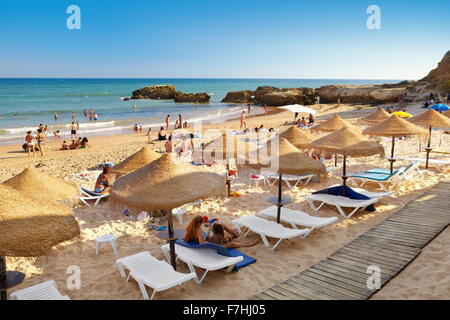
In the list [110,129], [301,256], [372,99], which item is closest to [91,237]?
[301,256]

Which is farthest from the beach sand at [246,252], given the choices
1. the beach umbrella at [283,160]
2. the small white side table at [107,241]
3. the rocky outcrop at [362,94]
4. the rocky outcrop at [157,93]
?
the rocky outcrop at [157,93]

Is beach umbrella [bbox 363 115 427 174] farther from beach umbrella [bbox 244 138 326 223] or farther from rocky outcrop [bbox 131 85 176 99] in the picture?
rocky outcrop [bbox 131 85 176 99]

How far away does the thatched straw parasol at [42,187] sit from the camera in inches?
211

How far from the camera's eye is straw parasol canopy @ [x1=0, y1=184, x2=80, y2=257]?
3533 millimetres

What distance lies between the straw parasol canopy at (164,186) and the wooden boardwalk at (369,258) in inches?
64.6

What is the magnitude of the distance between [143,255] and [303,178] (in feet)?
20.6

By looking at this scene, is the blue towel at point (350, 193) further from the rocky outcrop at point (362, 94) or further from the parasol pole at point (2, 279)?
the rocky outcrop at point (362, 94)

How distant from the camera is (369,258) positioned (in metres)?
5.79

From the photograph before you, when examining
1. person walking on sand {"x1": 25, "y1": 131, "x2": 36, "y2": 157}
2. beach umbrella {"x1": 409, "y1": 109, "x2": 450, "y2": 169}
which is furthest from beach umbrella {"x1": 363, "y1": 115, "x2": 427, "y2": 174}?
person walking on sand {"x1": 25, "y1": 131, "x2": 36, "y2": 157}

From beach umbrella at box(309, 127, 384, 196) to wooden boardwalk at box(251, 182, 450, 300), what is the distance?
149 cm

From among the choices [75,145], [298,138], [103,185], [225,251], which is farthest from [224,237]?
[75,145]

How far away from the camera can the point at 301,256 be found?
20.5ft

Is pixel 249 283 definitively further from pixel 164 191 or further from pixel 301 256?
pixel 164 191

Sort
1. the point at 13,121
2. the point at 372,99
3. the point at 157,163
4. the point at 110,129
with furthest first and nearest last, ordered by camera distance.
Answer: the point at 372,99, the point at 13,121, the point at 110,129, the point at 157,163
